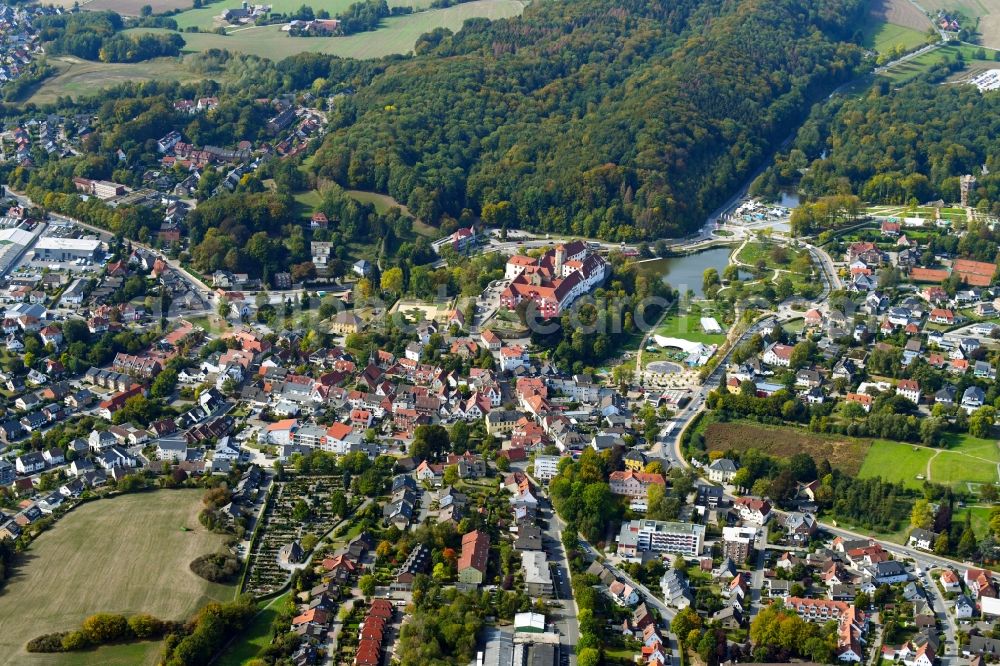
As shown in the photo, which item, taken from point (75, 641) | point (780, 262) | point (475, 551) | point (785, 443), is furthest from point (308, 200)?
point (75, 641)

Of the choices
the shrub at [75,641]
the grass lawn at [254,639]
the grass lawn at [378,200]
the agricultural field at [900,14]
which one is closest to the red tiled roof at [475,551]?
the grass lawn at [254,639]

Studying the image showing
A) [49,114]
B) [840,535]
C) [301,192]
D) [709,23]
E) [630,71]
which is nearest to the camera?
[840,535]

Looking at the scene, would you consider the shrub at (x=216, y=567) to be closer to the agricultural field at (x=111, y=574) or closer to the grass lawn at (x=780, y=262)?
the agricultural field at (x=111, y=574)

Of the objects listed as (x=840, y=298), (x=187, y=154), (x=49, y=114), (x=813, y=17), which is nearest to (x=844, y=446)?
(x=840, y=298)

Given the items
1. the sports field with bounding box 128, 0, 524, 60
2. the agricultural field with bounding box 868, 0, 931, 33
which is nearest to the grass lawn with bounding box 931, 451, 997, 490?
the sports field with bounding box 128, 0, 524, 60

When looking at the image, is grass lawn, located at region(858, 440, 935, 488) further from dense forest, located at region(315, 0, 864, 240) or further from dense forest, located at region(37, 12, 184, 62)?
dense forest, located at region(37, 12, 184, 62)

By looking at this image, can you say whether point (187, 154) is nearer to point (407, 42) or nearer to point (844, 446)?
point (407, 42)
